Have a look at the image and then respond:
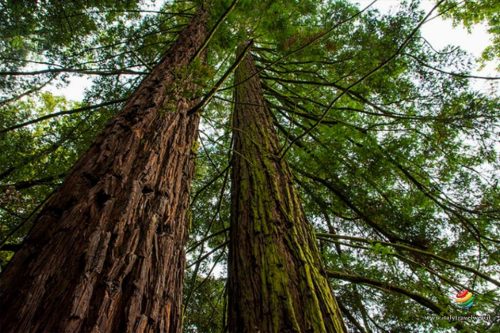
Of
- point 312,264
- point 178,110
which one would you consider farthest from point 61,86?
point 312,264

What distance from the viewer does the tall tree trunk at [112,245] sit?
736 mm

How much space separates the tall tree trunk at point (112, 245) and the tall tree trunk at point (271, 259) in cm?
52

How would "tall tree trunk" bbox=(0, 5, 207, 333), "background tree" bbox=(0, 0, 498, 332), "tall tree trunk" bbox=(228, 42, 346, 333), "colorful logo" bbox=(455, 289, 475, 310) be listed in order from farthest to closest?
"background tree" bbox=(0, 0, 498, 332) < "colorful logo" bbox=(455, 289, 475, 310) < "tall tree trunk" bbox=(228, 42, 346, 333) < "tall tree trunk" bbox=(0, 5, 207, 333)

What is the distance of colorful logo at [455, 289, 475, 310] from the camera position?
1.99 meters

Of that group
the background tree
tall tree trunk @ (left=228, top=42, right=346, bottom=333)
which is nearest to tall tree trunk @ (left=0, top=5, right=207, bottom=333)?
tall tree trunk @ (left=228, top=42, right=346, bottom=333)

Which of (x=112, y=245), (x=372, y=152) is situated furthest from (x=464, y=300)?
(x=112, y=245)

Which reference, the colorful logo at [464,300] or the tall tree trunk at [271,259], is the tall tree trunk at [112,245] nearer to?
the tall tree trunk at [271,259]

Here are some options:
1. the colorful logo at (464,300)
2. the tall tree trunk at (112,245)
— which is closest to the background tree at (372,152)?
the colorful logo at (464,300)

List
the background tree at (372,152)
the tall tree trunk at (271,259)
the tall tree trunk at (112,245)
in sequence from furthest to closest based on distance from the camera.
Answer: the background tree at (372,152)
the tall tree trunk at (271,259)
the tall tree trunk at (112,245)

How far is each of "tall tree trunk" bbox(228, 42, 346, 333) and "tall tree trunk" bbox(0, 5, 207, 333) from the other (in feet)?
1.72

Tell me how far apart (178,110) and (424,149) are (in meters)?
3.31

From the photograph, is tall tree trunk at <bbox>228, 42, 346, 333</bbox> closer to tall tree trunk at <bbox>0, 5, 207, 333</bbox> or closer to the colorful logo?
tall tree trunk at <bbox>0, 5, 207, 333</bbox>

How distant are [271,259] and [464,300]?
166 centimetres

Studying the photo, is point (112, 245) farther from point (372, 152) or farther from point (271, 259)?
point (372, 152)
